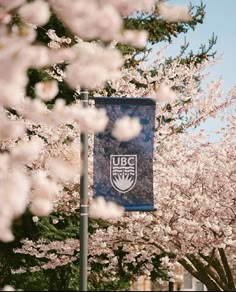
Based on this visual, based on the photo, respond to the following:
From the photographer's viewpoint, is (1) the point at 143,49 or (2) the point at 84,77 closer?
(2) the point at 84,77

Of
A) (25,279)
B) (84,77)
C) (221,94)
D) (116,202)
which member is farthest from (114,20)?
(25,279)

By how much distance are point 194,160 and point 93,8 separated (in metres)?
9.32

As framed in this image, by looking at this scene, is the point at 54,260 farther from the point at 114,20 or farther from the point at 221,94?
the point at 114,20

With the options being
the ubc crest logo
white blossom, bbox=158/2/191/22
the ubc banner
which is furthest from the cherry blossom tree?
the ubc crest logo

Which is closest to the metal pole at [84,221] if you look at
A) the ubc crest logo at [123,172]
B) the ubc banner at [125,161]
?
the ubc banner at [125,161]

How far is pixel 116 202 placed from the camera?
7.96 m

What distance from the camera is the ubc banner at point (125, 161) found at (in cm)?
795

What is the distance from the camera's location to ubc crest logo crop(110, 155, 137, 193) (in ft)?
26.1

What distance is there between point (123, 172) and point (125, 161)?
168 mm

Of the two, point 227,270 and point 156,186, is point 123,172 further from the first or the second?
point 227,270

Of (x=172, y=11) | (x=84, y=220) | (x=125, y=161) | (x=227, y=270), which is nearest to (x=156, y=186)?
(x=227, y=270)

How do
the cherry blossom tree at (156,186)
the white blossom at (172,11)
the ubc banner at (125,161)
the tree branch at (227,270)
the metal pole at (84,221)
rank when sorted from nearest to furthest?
the white blossom at (172,11) → the metal pole at (84,221) → the ubc banner at (125,161) → the cherry blossom tree at (156,186) → the tree branch at (227,270)

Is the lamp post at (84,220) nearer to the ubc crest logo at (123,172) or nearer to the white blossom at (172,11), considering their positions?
the ubc crest logo at (123,172)

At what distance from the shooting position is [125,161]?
816 cm
